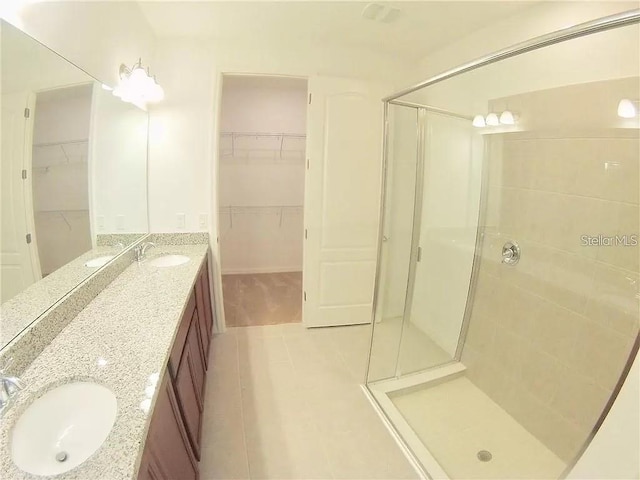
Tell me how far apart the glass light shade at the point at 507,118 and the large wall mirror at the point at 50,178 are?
2.23 metres

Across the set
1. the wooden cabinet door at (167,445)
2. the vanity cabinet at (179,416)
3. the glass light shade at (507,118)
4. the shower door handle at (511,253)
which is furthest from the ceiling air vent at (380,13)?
the wooden cabinet door at (167,445)

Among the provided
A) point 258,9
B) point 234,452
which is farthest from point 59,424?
point 258,9

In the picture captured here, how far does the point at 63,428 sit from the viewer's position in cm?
83

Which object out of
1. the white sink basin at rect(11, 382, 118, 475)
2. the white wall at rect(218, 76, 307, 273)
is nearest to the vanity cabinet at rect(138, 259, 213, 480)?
the white sink basin at rect(11, 382, 118, 475)

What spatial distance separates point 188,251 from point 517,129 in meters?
2.38

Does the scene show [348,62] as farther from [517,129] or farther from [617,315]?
[617,315]

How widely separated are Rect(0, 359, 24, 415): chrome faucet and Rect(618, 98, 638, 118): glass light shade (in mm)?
2376

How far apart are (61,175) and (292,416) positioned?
5.60 ft

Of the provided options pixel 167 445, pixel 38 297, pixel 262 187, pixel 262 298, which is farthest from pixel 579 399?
pixel 262 187

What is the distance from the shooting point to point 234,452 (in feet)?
5.03

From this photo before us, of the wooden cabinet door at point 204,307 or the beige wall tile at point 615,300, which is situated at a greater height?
the beige wall tile at point 615,300

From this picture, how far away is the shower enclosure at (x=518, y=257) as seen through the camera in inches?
51.1

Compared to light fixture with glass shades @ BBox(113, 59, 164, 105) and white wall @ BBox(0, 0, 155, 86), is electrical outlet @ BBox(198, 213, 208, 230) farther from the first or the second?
white wall @ BBox(0, 0, 155, 86)

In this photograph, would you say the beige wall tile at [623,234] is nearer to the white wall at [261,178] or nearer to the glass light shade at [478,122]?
the glass light shade at [478,122]
